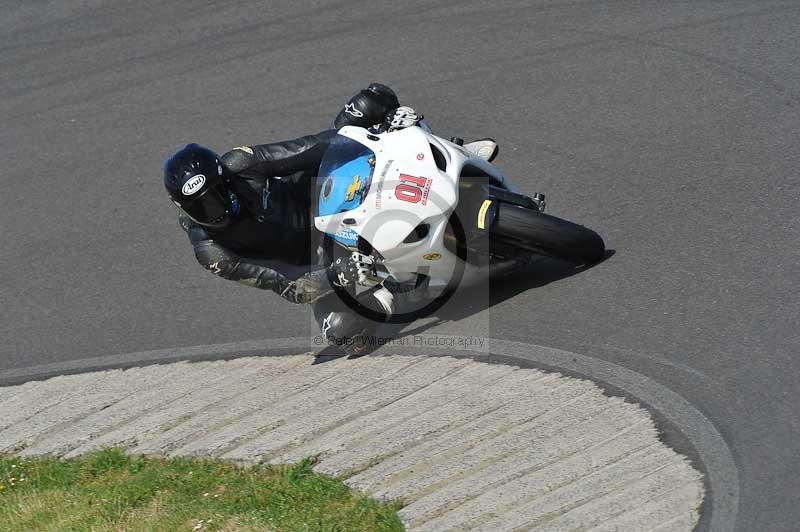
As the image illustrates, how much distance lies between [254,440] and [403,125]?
2.28 m

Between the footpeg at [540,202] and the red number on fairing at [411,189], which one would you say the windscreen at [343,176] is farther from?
the footpeg at [540,202]

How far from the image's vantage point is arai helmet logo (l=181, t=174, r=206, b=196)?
6.52m

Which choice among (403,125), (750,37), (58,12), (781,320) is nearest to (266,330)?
(403,125)

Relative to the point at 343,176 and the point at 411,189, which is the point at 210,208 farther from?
the point at 411,189

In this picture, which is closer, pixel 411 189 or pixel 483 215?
pixel 411 189

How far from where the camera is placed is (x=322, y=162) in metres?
7.11

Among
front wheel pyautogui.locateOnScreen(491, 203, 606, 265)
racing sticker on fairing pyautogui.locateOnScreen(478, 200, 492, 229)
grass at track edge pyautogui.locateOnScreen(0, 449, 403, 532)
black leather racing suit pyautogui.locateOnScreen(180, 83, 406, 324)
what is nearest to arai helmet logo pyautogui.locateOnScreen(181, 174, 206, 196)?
black leather racing suit pyautogui.locateOnScreen(180, 83, 406, 324)

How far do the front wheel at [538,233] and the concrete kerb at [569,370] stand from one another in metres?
0.66

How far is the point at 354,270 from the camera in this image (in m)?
6.57

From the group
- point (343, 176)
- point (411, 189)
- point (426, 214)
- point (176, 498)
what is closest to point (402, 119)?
point (343, 176)

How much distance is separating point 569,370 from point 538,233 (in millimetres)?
948

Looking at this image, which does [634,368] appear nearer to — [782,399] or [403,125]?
[782,399]

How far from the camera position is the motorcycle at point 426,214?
21.5 ft

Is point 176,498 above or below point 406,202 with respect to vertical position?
below
